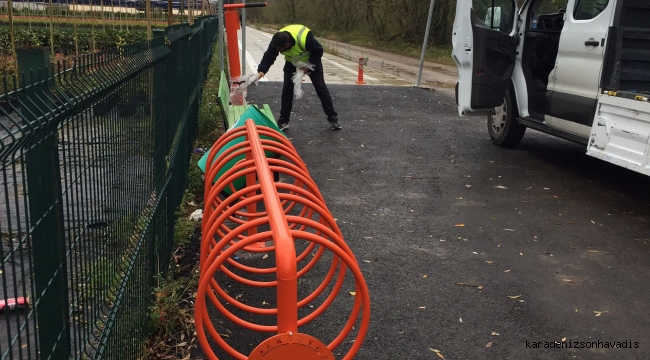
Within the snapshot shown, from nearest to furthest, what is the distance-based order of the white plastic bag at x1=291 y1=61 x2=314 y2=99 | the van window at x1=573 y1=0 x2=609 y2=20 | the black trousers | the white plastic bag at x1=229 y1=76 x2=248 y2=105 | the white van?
the white van
the van window at x1=573 y1=0 x2=609 y2=20
the white plastic bag at x1=229 y1=76 x2=248 y2=105
the white plastic bag at x1=291 y1=61 x2=314 y2=99
the black trousers

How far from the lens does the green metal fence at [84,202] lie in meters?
1.70

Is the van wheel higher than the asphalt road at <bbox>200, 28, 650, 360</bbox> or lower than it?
higher

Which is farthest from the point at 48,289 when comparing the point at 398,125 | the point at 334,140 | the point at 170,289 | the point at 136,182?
the point at 398,125

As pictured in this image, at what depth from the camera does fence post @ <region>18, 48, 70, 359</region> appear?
5.81 feet

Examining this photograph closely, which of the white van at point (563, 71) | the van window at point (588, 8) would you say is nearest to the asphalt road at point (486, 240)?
the white van at point (563, 71)

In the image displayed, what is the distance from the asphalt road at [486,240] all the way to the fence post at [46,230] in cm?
212

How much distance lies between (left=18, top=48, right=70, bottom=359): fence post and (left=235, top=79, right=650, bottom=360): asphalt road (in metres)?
2.12

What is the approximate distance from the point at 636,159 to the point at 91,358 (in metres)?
5.16

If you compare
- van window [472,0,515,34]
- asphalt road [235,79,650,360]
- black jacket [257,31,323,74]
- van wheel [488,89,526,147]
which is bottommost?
asphalt road [235,79,650,360]

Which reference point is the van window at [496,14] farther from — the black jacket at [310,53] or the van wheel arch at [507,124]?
the black jacket at [310,53]

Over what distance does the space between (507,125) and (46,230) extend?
7721 mm

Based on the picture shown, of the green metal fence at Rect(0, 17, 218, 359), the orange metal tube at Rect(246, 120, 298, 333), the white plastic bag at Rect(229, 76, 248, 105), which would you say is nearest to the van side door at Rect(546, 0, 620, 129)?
the white plastic bag at Rect(229, 76, 248, 105)

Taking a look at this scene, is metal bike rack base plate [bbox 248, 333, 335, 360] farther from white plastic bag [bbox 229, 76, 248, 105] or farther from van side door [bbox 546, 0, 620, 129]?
white plastic bag [bbox 229, 76, 248, 105]

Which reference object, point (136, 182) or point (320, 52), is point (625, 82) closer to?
point (320, 52)
